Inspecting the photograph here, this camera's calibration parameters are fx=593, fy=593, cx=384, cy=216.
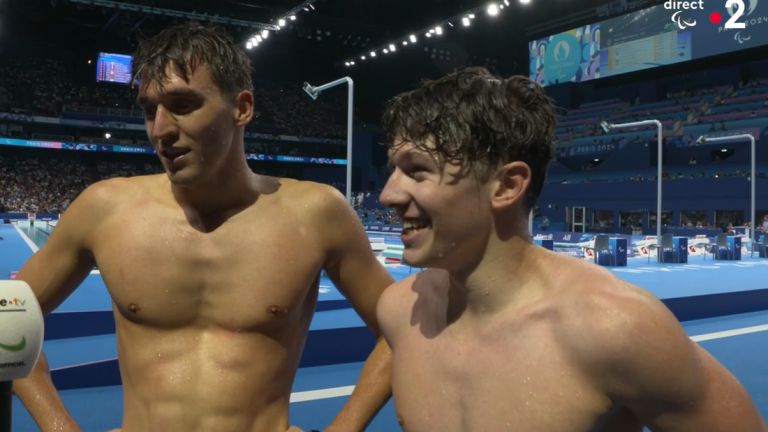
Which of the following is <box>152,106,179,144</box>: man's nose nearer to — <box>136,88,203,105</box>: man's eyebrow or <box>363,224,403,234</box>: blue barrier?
<box>136,88,203,105</box>: man's eyebrow

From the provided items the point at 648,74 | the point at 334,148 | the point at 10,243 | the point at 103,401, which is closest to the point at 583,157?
the point at 648,74

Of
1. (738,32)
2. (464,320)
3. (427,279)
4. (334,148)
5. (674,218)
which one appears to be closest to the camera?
(464,320)

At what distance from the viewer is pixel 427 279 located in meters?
1.52

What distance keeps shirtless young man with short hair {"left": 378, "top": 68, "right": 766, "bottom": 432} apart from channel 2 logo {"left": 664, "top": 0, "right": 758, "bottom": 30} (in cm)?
2831

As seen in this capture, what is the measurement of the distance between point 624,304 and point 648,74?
34210 mm

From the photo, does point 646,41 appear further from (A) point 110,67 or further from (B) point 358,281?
(B) point 358,281

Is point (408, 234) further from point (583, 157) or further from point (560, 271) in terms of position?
point (583, 157)

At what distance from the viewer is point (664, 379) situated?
1066 millimetres

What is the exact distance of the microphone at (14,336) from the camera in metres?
0.72

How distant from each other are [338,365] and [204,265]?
12.0ft

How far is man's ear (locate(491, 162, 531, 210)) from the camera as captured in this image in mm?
1224

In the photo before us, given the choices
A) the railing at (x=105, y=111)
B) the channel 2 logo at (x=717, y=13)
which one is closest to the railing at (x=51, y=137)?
the railing at (x=105, y=111)

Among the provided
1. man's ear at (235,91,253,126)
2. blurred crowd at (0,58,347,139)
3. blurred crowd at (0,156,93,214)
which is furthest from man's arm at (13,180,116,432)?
blurred crowd at (0,156,93,214)

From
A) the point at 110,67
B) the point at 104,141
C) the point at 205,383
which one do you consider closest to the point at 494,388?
the point at 205,383
